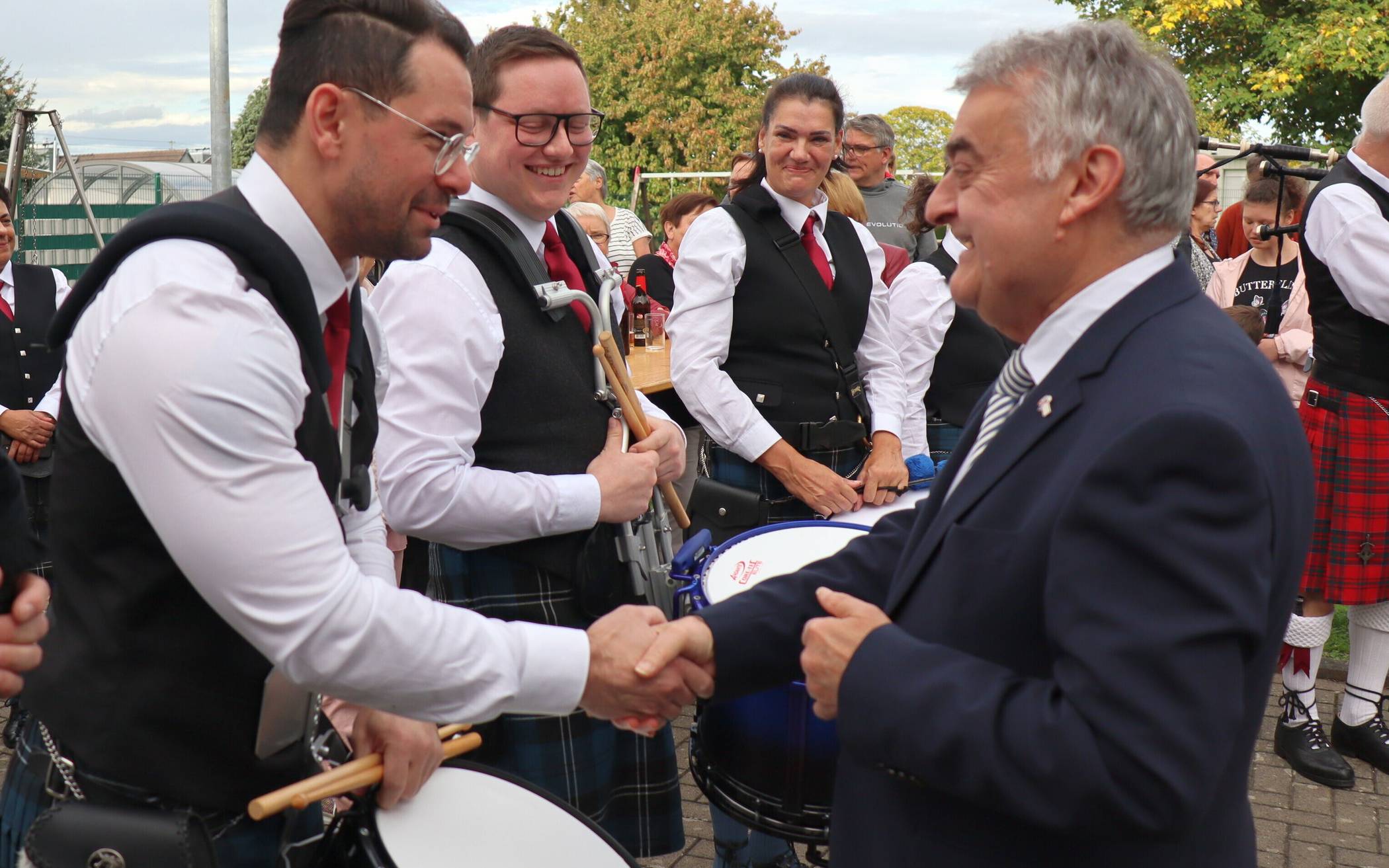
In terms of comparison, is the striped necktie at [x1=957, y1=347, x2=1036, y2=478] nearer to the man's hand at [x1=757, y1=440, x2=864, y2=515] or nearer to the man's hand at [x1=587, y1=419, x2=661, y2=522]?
the man's hand at [x1=587, y1=419, x2=661, y2=522]

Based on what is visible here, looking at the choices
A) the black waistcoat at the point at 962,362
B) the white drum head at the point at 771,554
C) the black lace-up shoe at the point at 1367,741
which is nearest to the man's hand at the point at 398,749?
the white drum head at the point at 771,554

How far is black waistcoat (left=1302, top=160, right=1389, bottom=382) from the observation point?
4.19 m

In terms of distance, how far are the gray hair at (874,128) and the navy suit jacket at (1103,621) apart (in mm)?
6464

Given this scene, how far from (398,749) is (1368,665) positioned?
402 cm

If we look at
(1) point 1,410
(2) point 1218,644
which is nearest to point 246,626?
(2) point 1218,644

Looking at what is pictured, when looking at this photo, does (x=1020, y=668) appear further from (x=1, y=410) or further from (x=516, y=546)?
(x=1, y=410)

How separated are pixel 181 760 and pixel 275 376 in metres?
0.55

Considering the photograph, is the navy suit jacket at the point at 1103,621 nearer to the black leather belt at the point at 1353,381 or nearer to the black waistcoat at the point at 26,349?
the black leather belt at the point at 1353,381

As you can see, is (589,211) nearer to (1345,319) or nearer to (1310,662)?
(1345,319)

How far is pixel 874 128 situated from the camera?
25.6 feet

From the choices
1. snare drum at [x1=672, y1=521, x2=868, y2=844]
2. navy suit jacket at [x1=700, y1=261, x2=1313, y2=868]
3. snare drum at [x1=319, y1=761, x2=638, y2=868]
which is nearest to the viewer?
navy suit jacket at [x1=700, y1=261, x2=1313, y2=868]

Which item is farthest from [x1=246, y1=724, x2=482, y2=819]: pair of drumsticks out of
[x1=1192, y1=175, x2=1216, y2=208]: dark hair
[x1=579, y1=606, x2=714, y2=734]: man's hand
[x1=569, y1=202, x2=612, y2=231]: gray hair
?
[x1=1192, y1=175, x2=1216, y2=208]: dark hair

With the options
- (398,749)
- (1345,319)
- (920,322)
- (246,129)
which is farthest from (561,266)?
(246,129)

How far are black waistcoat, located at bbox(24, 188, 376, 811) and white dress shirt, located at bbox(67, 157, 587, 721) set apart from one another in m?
0.05
